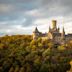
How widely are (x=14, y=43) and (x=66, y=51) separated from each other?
54.2 feet

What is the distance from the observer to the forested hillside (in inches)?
2601

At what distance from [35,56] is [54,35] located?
17763 millimetres

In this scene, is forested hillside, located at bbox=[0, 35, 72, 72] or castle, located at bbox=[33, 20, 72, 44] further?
castle, located at bbox=[33, 20, 72, 44]

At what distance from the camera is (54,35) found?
301 ft

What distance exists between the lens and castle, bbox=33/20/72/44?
9081 cm

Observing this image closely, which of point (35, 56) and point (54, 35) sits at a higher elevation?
point (54, 35)

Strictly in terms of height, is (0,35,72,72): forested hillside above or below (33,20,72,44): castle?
below

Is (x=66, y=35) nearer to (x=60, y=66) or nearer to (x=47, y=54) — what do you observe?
(x=47, y=54)

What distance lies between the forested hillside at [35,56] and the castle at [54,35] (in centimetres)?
275

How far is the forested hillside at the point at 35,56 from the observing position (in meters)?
66.1

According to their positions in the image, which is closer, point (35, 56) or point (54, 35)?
point (35, 56)

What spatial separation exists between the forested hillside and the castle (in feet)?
9.04

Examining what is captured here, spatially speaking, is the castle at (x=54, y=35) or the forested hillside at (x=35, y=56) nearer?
the forested hillside at (x=35, y=56)

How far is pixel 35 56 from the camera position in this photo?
2955 inches
